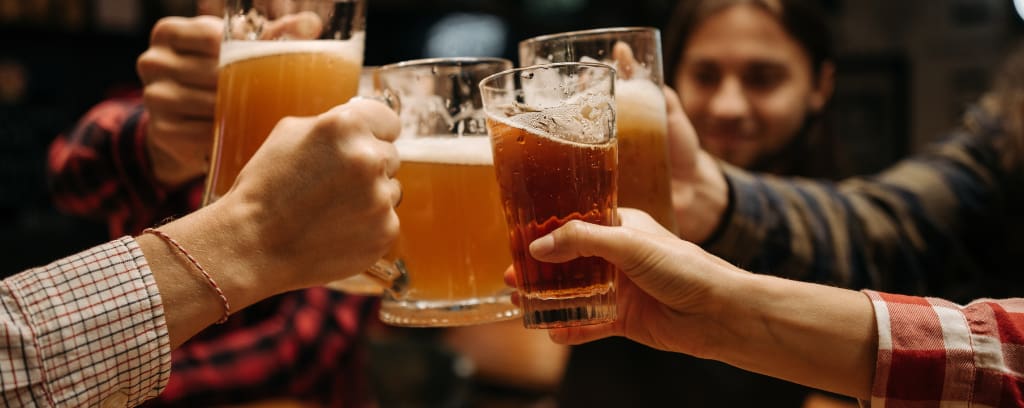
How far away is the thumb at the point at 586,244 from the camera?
87cm

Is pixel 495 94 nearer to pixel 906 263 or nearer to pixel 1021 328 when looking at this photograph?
pixel 1021 328

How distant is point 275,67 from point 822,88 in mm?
1835

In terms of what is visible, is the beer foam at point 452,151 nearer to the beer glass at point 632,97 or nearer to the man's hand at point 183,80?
the beer glass at point 632,97

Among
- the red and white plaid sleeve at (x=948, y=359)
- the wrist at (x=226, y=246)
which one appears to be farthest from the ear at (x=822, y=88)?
the wrist at (x=226, y=246)

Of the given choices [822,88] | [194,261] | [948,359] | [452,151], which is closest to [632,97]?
[452,151]

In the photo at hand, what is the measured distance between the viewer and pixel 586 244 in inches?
34.3

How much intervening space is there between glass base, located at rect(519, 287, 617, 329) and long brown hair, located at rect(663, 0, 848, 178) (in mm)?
1513

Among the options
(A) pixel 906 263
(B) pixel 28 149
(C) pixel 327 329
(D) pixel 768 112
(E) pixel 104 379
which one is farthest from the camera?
(B) pixel 28 149

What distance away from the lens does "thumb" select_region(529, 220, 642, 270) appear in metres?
0.87

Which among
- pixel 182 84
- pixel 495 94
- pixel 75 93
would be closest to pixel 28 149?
pixel 75 93

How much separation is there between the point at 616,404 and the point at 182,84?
4.47ft

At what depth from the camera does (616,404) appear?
6.98 ft

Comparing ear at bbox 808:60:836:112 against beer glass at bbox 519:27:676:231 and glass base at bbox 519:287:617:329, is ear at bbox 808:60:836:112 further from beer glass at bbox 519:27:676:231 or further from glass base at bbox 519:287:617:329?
glass base at bbox 519:287:617:329

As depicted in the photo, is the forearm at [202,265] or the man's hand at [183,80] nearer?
the forearm at [202,265]
